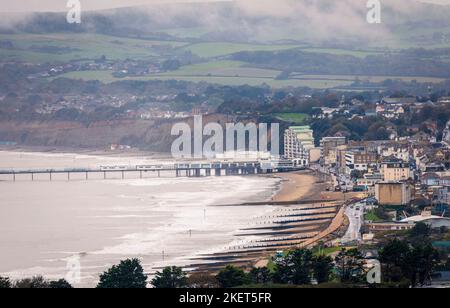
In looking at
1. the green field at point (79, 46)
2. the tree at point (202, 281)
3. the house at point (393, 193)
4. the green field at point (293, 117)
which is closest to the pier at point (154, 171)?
the green field at point (293, 117)

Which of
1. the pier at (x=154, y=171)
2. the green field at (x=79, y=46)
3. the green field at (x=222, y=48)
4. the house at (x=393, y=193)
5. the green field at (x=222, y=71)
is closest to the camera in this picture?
the house at (x=393, y=193)

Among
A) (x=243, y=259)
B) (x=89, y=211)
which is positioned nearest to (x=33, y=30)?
(x=89, y=211)

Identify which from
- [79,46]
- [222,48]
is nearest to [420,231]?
[79,46]

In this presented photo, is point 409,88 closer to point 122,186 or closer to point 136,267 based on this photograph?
point 122,186

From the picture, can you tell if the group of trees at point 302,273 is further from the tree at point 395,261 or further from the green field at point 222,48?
the green field at point 222,48

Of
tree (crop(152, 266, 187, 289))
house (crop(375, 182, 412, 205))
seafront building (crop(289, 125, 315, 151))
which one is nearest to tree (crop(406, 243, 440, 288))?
tree (crop(152, 266, 187, 289))

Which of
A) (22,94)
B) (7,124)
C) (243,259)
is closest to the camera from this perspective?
(243,259)
